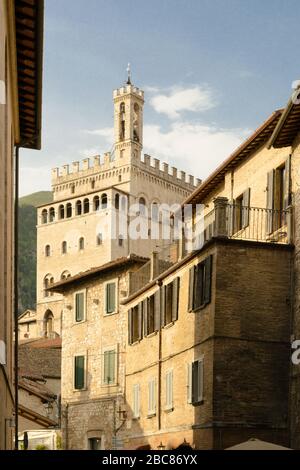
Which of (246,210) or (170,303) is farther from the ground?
(246,210)

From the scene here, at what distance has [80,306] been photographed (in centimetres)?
4325

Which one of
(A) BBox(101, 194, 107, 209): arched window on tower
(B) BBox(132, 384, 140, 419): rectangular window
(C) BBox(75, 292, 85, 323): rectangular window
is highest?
(A) BBox(101, 194, 107, 209): arched window on tower

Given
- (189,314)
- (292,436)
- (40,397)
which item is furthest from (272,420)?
(40,397)

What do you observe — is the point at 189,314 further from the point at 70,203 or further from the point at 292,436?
the point at 70,203

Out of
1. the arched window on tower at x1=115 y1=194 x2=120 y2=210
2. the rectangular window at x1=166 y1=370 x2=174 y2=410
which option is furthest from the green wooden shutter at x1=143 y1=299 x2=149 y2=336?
the arched window on tower at x1=115 y1=194 x2=120 y2=210

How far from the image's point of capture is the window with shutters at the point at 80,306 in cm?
4306

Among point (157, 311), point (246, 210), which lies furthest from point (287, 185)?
point (157, 311)

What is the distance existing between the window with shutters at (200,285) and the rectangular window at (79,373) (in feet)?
46.8

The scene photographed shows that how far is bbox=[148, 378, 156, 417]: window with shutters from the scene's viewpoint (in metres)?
32.8

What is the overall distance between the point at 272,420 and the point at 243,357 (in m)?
1.77

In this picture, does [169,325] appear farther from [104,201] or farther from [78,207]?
[78,207]

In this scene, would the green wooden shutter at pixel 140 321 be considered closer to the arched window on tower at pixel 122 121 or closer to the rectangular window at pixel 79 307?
the rectangular window at pixel 79 307

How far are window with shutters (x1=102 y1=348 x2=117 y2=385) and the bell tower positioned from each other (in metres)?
69.6

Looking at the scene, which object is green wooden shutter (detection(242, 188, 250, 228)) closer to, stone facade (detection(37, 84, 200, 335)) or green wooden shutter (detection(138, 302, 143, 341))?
green wooden shutter (detection(138, 302, 143, 341))
